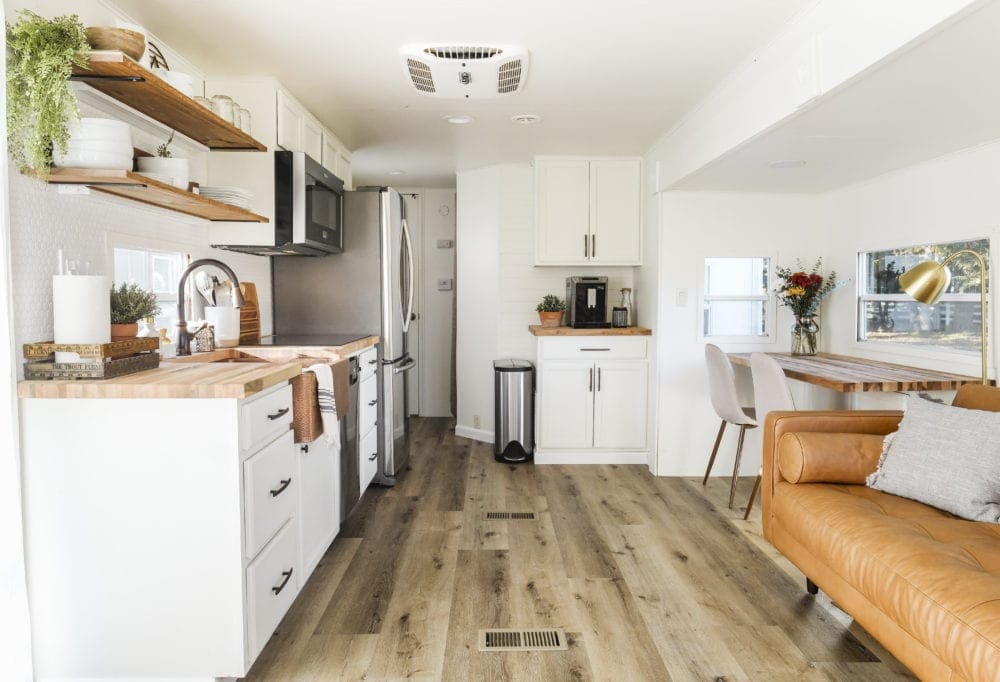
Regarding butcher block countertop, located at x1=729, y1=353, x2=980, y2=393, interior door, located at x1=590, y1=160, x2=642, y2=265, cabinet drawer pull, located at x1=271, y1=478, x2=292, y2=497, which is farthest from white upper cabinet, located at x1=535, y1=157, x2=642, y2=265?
cabinet drawer pull, located at x1=271, y1=478, x2=292, y2=497

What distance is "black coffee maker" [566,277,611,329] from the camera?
15.3 ft

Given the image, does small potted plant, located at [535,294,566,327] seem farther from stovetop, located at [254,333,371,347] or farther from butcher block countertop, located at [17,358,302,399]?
butcher block countertop, located at [17,358,302,399]

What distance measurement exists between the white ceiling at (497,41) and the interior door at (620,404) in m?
1.59

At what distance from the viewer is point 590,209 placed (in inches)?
184

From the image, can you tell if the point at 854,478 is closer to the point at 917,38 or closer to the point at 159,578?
the point at 917,38

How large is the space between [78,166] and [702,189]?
3403 mm

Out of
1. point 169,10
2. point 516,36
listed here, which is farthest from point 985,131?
point 169,10

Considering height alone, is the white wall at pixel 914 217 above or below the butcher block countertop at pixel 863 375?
above

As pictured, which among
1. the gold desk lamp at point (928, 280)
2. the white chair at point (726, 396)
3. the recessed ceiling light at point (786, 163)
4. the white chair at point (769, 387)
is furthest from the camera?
the white chair at point (726, 396)

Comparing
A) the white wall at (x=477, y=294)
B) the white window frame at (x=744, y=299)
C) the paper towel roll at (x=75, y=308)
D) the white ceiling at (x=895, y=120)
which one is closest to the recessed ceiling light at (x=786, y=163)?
the white ceiling at (x=895, y=120)

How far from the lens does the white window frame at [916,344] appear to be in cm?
287

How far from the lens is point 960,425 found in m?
2.19

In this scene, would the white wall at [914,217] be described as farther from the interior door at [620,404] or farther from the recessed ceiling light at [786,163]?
the interior door at [620,404]

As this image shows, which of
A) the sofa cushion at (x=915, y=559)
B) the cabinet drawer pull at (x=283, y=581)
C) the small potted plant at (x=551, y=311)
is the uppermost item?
the small potted plant at (x=551, y=311)
